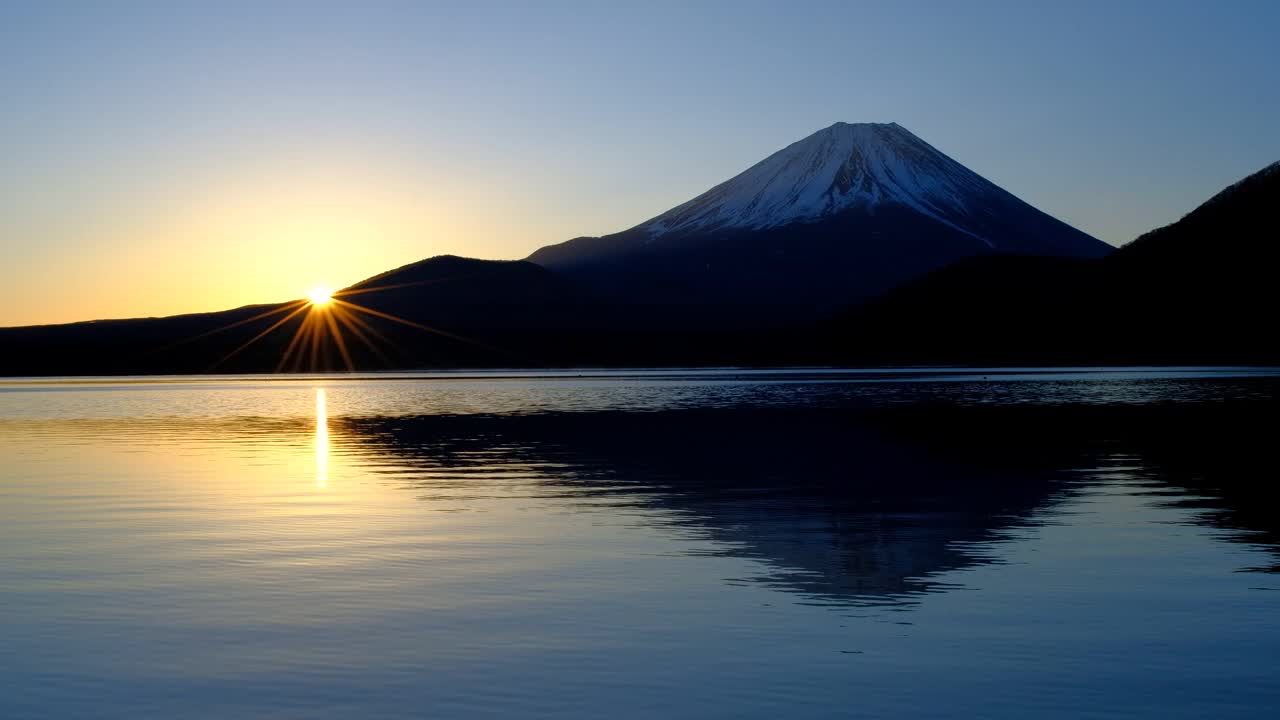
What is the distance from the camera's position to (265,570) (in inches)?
684

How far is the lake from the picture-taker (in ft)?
37.1

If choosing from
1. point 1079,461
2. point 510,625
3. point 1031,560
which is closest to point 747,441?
point 1079,461

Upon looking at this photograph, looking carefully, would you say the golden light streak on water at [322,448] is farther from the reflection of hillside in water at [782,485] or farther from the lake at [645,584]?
the reflection of hillside in water at [782,485]

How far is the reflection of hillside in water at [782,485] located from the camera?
17734 mm

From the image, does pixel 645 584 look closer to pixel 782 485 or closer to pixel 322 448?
pixel 782 485

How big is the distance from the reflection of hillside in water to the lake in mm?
112

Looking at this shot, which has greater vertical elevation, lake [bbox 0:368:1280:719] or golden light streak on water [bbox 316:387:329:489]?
golden light streak on water [bbox 316:387:329:489]

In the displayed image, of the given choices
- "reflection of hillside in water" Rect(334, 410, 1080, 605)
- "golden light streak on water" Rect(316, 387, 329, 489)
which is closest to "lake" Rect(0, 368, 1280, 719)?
"reflection of hillside in water" Rect(334, 410, 1080, 605)

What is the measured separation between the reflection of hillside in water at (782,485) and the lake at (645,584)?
0.11 metres

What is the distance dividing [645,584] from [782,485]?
1155cm

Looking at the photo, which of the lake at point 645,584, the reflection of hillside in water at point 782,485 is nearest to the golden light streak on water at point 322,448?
the lake at point 645,584

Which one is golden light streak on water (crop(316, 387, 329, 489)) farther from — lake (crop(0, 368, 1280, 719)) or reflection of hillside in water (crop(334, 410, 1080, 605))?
reflection of hillside in water (crop(334, 410, 1080, 605))

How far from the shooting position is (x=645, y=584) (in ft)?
52.7

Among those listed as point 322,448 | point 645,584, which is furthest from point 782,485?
point 322,448
